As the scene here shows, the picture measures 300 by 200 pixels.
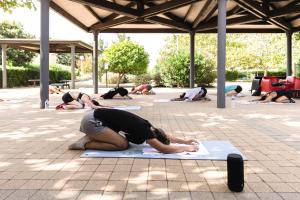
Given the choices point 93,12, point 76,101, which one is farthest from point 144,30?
point 76,101

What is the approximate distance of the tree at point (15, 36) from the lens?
145ft

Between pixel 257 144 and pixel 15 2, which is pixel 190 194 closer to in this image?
pixel 257 144

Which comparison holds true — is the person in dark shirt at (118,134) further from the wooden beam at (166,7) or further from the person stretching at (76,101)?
the wooden beam at (166,7)

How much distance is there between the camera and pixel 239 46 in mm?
38062

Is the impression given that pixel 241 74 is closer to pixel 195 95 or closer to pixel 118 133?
pixel 195 95

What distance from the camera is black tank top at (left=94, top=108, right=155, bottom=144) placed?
14.7 ft

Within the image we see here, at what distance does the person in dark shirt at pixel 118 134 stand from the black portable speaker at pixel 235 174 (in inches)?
54.2

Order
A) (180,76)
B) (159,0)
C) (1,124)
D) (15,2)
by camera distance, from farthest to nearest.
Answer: (180,76), (159,0), (1,124), (15,2)

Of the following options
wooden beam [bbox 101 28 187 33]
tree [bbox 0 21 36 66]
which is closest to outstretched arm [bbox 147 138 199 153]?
wooden beam [bbox 101 28 187 33]

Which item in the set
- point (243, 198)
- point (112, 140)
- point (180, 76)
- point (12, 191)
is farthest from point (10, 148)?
point (180, 76)

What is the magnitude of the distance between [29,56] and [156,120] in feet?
134

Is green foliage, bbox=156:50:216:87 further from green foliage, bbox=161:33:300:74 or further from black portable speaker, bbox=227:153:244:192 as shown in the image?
black portable speaker, bbox=227:153:244:192

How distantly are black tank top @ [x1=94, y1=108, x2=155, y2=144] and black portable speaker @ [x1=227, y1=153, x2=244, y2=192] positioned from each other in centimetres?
138

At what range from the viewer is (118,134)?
15.9ft
